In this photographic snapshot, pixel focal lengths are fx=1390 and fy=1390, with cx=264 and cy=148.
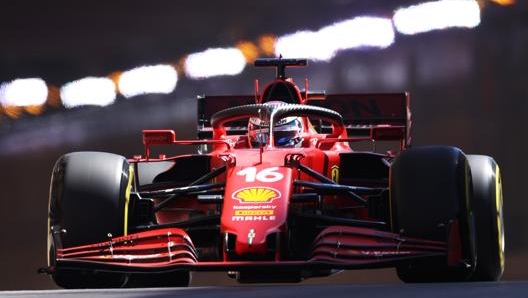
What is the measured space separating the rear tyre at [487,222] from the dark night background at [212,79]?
5.60m

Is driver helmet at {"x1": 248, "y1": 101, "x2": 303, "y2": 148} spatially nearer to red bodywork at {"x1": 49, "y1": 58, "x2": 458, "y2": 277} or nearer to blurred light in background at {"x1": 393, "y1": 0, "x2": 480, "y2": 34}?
red bodywork at {"x1": 49, "y1": 58, "x2": 458, "y2": 277}

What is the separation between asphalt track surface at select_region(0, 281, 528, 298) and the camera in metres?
6.50

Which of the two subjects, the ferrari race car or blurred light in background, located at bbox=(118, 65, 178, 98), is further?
blurred light in background, located at bbox=(118, 65, 178, 98)

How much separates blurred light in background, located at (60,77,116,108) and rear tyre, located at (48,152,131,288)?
651 centimetres

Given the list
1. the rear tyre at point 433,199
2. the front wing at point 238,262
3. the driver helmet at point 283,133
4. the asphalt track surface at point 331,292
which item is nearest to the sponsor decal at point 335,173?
the driver helmet at point 283,133

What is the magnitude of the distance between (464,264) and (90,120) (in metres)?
7.81

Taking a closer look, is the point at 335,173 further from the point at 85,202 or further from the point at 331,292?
the point at 331,292

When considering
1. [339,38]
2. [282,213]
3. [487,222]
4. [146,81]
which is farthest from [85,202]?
[339,38]

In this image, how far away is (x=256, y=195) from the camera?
831 cm

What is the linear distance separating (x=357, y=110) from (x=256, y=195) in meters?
3.24

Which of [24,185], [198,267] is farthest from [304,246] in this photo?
[24,185]

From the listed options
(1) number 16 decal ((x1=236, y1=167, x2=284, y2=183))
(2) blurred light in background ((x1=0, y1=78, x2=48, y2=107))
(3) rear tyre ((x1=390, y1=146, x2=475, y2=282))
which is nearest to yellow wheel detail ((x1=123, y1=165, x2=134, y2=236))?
(1) number 16 decal ((x1=236, y1=167, x2=284, y2=183))

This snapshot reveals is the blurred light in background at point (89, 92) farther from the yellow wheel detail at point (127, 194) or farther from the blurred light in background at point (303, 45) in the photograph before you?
the yellow wheel detail at point (127, 194)

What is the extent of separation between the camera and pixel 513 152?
14953mm
